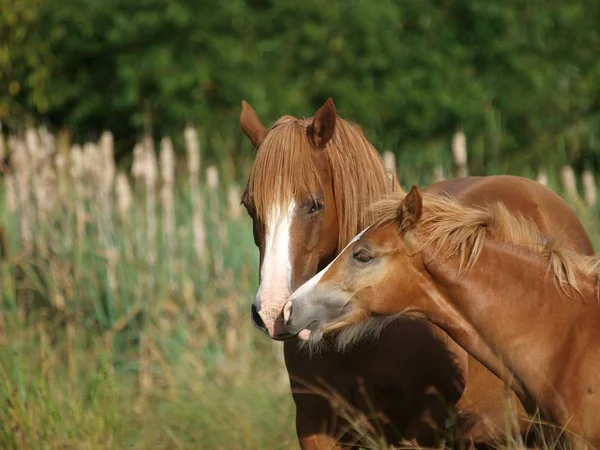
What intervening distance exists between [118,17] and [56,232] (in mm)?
3647

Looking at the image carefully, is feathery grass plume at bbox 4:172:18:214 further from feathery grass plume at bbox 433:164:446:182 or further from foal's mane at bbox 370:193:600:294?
foal's mane at bbox 370:193:600:294

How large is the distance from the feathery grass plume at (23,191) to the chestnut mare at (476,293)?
4.44 meters

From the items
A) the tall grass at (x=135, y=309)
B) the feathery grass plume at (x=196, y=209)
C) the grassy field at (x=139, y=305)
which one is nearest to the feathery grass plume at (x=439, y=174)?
the grassy field at (x=139, y=305)

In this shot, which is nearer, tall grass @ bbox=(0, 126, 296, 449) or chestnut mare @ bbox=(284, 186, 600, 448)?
chestnut mare @ bbox=(284, 186, 600, 448)

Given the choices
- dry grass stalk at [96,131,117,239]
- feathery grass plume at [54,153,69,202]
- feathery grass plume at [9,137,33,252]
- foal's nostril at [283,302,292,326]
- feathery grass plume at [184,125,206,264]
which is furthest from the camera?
feathery grass plume at [54,153,69,202]

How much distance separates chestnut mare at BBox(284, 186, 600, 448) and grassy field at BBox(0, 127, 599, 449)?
1.68 metres

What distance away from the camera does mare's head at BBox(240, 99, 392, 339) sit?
12.6 feet

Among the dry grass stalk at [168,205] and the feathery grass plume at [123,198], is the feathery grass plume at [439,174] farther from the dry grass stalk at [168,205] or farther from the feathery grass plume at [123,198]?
the feathery grass plume at [123,198]

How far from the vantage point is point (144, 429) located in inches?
211

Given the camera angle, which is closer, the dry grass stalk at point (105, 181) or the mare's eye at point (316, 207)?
the mare's eye at point (316, 207)

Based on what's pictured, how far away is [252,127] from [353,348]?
3.21ft

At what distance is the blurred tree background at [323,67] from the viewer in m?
10.7

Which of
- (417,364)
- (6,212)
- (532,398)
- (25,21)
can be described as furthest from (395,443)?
(25,21)

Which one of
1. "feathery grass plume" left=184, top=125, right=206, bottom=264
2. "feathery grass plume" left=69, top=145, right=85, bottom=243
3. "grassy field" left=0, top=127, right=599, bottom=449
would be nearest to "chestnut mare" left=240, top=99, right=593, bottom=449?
"grassy field" left=0, top=127, right=599, bottom=449
